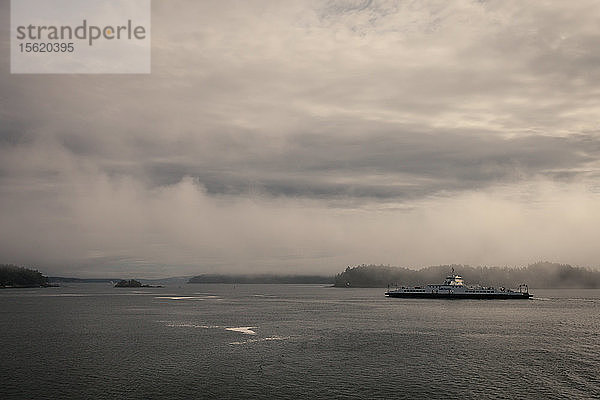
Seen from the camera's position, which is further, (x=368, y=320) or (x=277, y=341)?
(x=368, y=320)

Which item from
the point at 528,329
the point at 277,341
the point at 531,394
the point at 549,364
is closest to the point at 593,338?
the point at 528,329

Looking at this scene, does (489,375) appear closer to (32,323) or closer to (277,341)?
(277,341)

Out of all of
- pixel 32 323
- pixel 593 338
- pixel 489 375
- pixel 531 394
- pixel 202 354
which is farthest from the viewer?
pixel 32 323

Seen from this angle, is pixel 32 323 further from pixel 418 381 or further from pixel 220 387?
pixel 418 381

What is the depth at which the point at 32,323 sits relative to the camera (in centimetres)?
13212

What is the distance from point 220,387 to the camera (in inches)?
2339

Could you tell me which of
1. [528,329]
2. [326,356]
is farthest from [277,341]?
[528,329]

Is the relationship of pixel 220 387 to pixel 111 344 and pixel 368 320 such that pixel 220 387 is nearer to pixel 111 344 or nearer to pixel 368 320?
pixel 111 344

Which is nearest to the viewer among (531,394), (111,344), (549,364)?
(531,394)

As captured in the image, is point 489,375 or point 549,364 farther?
point 549,364

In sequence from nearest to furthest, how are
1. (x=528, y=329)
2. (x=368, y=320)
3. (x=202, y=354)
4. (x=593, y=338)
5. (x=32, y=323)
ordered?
(x=202, y=354) < (x=593, y=338) < (x=528, y=329) < (x=32, y=323) < (x=368, y=320)

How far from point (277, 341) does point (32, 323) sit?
7787 cm

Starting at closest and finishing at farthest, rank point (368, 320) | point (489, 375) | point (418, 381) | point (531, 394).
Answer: point (531, 394) < point (418, 381) < point (489, 375) < point (368, 320)

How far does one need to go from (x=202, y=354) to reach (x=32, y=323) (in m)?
76.5
